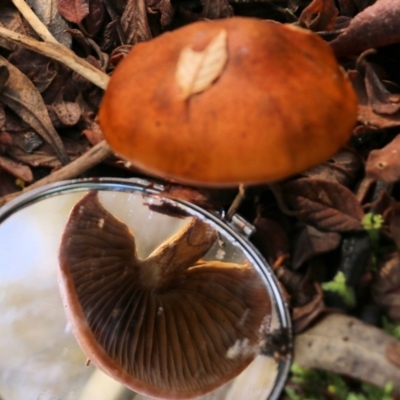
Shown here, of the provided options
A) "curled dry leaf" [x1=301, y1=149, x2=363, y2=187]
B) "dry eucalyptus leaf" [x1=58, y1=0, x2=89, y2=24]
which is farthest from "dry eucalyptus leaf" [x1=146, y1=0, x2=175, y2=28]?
"curled dry leaf" [x1=301, y1=149, x2=363, y2=187]

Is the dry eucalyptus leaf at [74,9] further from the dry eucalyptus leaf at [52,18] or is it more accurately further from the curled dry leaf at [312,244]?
the curled dry leaf at [312,244]

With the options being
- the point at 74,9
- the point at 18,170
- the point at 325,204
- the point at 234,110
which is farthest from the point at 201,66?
the point at 74,9

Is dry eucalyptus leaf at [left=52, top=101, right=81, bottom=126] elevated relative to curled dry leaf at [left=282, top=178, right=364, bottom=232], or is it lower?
elevated

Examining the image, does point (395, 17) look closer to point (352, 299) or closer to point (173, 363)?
point (352, 299)

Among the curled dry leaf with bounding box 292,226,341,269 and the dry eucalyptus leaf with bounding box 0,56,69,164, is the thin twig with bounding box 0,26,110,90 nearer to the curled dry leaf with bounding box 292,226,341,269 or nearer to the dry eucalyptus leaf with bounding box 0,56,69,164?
the dry eucalyptus leaf with bounding box 0,56,69,164

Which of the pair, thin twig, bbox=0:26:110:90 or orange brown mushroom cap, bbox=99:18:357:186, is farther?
thin twig, bbox=0:26:110:90

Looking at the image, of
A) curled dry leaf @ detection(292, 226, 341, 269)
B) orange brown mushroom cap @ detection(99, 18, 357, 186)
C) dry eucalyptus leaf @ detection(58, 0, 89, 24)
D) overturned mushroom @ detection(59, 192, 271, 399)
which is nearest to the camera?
orange brown mushroom cap @ detection(99, 18, 357, 186)
